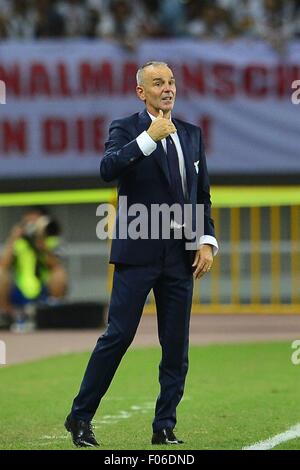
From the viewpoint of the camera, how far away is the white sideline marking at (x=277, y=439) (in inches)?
305

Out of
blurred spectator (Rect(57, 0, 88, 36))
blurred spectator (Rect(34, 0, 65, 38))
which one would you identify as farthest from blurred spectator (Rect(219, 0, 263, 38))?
blurred spectator (Rect(34, 0, 65, 38))

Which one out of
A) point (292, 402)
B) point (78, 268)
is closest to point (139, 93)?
point (292, 402)

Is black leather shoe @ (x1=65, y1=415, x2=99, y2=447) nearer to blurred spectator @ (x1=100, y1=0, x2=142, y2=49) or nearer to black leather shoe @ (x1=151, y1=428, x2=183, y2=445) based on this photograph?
black leather shoe @ (x1=151, y1=428, x2=183, y2=445)

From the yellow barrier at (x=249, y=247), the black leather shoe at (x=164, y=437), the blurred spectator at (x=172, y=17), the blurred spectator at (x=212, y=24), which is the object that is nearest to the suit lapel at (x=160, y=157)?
the black leather shoe at (x=164, y=437)

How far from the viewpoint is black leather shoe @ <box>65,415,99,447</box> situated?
7738mm

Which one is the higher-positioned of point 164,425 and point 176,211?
point 176,211

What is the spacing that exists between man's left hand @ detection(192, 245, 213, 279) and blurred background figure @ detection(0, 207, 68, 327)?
10601mm

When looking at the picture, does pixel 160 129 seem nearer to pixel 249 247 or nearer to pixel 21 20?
pixel 249 247

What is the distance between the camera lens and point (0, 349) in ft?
50.0

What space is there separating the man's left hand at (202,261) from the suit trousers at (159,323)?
6 cm

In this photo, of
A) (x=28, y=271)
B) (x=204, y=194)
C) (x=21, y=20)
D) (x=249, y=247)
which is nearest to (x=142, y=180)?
(x=204, y=194)
